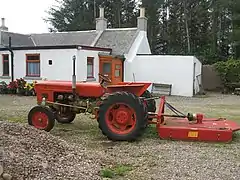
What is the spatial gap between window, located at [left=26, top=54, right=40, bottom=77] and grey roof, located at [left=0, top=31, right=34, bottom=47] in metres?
3.65

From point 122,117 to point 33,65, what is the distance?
465 inches

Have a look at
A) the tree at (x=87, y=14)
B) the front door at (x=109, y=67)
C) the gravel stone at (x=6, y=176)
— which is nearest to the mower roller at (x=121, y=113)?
the gravel stone at (x=6, y=176)

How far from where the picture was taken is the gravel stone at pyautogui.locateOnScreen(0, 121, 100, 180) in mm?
3857

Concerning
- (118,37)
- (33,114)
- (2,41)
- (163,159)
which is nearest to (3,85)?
(2,41)

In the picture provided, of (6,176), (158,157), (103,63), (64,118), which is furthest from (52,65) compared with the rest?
(6,176)

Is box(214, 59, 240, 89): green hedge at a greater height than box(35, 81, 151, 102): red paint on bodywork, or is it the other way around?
box(214, 59, 240, 89): green hedge

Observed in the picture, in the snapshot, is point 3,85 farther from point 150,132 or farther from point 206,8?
point 206,8

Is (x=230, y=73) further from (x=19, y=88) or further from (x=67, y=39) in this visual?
(x=19, y=88)

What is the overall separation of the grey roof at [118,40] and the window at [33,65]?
13.3 ft

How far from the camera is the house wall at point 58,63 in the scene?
16.2m

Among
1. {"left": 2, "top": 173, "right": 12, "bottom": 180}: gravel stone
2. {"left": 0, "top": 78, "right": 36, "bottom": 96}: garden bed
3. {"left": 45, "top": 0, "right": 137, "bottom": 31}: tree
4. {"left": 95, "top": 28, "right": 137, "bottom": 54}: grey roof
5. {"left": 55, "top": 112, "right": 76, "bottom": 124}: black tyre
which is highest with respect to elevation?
{"left": 45, "top": 0, "right": 137, "bottom": 31}: tree

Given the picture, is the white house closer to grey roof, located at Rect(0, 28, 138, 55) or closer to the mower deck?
grey roof, located at Rect(0, 28, 138, 55)

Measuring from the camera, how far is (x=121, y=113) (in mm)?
6457

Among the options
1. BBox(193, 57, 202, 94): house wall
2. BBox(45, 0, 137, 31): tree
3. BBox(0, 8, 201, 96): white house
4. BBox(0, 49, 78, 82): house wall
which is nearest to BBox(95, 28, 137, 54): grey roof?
BBox(0, 8, 201, 96): white house
